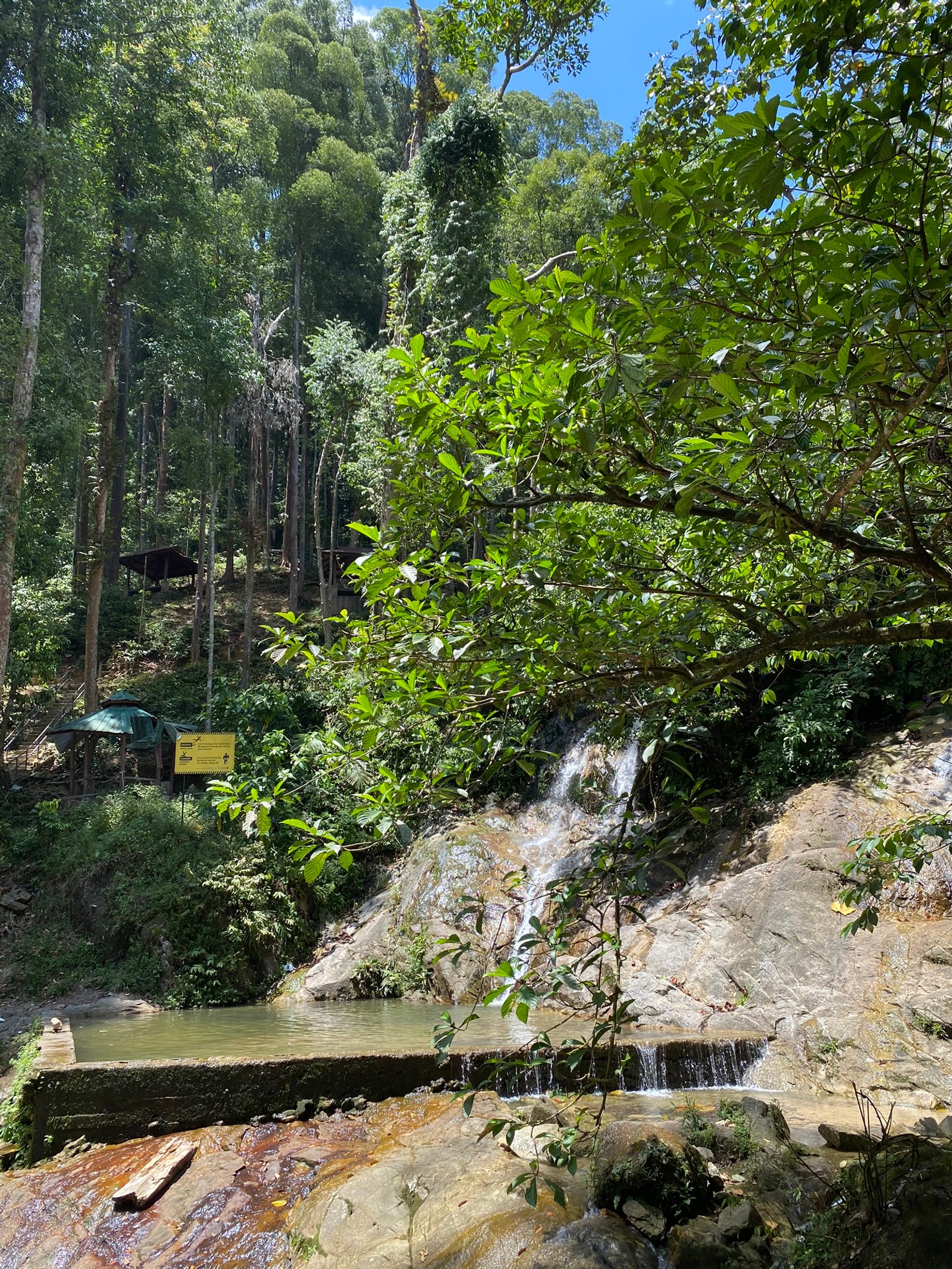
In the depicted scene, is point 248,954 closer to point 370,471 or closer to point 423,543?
point 423,543

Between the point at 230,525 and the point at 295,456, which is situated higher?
the point at 295,456

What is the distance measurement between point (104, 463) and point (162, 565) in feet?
32.1

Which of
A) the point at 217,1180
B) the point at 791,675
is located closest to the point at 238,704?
the point at 791,675

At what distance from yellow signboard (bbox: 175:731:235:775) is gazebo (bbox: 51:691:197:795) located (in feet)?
9.09

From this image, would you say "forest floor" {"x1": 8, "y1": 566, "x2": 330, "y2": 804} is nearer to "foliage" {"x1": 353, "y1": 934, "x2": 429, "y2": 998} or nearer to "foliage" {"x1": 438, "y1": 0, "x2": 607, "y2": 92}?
"foliage" {"x1": 353, "y1": 934, "x2": 429, "y2": 998}

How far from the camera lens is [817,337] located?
184 centimetres

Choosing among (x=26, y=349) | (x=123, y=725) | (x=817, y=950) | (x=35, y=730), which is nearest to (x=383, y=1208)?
(x=817, y=950)

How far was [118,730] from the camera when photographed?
1401cm

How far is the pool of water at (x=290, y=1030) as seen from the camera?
655cm

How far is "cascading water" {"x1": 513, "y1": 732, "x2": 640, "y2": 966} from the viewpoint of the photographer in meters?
10.6

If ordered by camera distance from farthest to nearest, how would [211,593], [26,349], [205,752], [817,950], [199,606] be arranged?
[199,606]
[211,593]
[26,349]
[205,752]
[817,950]

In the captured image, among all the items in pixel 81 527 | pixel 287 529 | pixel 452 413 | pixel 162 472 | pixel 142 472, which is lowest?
pixel 452 413

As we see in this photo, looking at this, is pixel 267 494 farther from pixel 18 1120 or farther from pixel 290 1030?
pixel 18 1120

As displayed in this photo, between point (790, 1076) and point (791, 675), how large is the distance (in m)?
5.96
